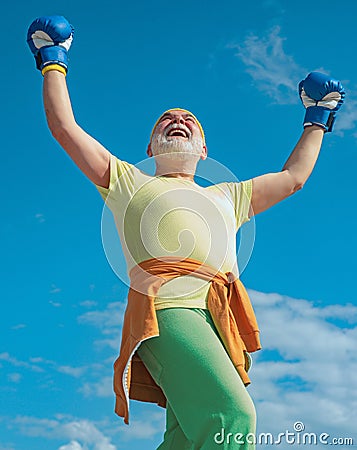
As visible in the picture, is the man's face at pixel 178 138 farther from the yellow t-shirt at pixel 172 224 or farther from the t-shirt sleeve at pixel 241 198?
the t-shirt sleeve at pixel 241 198

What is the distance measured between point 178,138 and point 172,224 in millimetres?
715

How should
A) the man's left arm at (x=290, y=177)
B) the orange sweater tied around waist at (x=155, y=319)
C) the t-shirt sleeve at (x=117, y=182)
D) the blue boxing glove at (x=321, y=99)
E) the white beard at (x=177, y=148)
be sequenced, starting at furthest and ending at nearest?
the blue boxing glove at (x=321, y=99) < the man's left arm at (x=290, y=177) < the white beard at (x=177, y=148) < the t-shirt sleeve at (x=117, y=182) < the orange sweater tied around waist at (x=155, y=319)

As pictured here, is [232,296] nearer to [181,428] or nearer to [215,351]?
[215,351]

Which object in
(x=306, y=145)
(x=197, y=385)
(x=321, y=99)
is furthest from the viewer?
(x=321, y=99)

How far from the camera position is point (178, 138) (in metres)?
4.53

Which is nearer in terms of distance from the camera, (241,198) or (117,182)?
(117,182)

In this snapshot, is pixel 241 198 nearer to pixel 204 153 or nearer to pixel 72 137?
pixel 204 153

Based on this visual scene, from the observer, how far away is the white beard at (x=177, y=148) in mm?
4496

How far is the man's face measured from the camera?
14.8 feet

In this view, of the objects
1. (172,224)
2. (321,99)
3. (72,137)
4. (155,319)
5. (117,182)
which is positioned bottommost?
(155,319)

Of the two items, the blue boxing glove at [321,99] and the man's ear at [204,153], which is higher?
the blue boxing glove at [321,99]

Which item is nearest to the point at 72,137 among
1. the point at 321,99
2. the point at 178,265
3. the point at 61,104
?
the point at 61,104

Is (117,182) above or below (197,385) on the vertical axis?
above

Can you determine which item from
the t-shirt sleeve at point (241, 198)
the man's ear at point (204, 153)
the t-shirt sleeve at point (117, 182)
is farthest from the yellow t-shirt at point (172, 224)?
the man's ear at point (204, 153)
